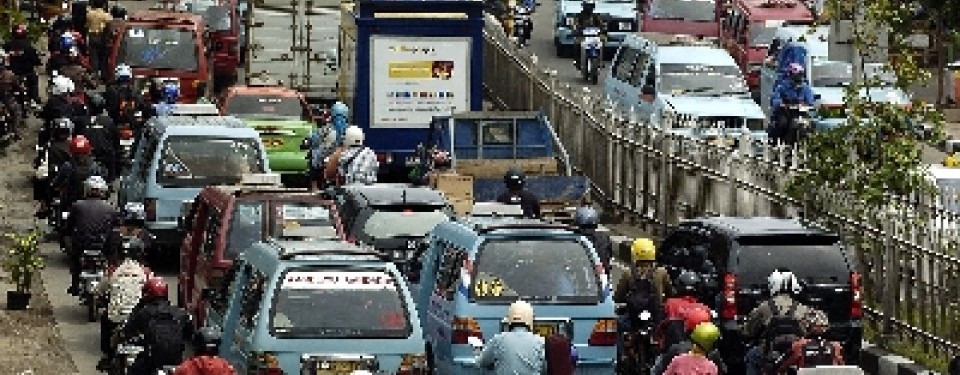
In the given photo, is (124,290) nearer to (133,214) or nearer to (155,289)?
(155,289)

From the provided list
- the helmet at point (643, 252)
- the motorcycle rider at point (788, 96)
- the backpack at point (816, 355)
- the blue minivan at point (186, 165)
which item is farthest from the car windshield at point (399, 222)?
the motorcycle rider at point (788, 96)

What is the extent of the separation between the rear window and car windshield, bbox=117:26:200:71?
2036 cm

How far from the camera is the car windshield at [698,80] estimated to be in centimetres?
4197

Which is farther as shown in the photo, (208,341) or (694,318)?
(694,318)

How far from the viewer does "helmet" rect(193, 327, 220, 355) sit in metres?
20.4

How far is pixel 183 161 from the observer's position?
32.2 meters

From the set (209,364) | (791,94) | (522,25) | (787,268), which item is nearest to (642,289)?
(787,268)

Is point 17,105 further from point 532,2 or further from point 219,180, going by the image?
point 532,2

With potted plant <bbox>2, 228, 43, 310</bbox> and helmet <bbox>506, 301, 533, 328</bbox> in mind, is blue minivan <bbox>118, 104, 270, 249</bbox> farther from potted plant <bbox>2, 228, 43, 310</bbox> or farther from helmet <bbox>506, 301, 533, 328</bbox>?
helmet <bbox>506, 301, 533, 328</bbox>

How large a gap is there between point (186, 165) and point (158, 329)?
9.62 m

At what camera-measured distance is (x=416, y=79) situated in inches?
1603

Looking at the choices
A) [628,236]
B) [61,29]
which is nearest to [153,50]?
[61,29]

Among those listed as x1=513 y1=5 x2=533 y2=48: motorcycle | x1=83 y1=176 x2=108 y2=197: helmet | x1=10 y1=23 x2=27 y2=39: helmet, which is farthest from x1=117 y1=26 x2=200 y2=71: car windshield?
x1=513 y1=5 x2=533 y2=48: motorcycle

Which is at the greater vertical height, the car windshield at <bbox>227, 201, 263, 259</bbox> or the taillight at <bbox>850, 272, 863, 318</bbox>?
the car windshield at <bbox>227, 201, 263, 259</bbox>
